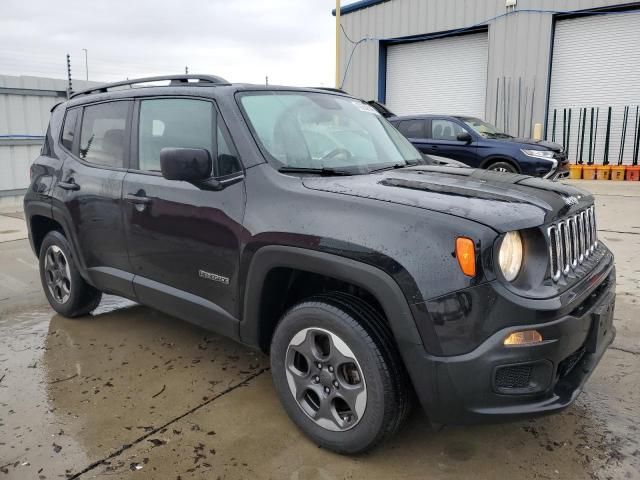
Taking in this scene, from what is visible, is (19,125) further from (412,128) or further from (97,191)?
(97,191)

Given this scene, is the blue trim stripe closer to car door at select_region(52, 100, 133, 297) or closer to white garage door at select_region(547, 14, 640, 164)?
white garage door at select_region(547, 14, 640, 164)

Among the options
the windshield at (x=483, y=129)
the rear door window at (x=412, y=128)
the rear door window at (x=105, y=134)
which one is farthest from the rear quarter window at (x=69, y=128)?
the windshield at (x=483, y=129)

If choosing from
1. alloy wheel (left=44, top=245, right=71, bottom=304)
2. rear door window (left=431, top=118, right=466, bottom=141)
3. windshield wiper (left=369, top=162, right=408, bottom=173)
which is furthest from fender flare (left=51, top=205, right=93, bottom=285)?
rear door window (left=431, top=118, right=466, bottom=141)

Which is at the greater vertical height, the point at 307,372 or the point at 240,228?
the point at 240,228

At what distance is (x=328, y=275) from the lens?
95.1 inches

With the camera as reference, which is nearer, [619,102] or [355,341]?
[355,341]

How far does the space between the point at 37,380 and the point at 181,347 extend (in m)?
0.90

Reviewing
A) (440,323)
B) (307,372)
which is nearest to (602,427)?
(440,323)

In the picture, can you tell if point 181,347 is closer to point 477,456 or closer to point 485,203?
point 477,456

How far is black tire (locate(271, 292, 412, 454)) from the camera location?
2.30m

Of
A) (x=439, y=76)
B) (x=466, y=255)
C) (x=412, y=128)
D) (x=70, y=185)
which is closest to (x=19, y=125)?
(x=412, y=128)

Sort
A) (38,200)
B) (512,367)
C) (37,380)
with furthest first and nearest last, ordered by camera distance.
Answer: (38,200)
(37,380)
(512,367)

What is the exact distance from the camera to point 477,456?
255 cm

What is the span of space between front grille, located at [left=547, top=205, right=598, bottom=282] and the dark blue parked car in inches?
316
